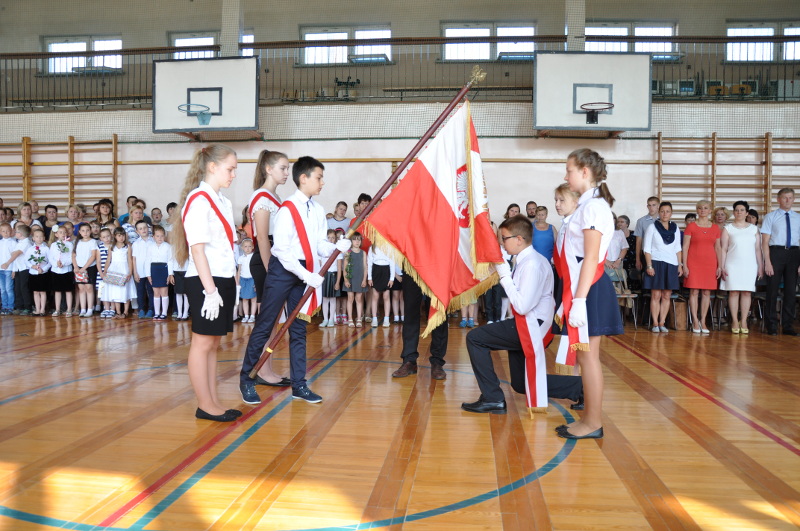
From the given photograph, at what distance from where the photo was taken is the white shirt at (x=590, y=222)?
3283 millimetres

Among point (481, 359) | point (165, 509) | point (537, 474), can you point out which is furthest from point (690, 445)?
point (165, 509)

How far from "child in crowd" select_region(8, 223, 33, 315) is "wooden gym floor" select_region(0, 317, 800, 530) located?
15.2 feet

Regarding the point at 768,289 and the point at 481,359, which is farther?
the point at 768,289

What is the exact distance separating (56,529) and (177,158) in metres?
9.48

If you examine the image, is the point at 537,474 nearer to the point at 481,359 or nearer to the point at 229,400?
the point at 481,359

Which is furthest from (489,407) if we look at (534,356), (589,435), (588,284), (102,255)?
(102,255)

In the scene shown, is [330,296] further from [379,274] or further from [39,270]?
Answer: [39,270]

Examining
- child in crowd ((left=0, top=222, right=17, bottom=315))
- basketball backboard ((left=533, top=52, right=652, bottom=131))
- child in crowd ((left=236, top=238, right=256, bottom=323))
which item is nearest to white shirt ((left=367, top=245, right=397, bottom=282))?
child in crowd ((left=236, top=238, right=256, bottom=323))

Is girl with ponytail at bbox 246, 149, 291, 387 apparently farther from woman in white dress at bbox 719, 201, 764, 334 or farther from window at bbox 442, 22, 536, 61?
window at bbox 442, 22, 536, 61

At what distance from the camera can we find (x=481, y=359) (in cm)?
399

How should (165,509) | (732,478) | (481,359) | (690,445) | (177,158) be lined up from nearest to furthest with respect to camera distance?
(165,509) → (732,478) → (690,445) → (481,359) → (177,158)

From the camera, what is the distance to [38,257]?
922cm

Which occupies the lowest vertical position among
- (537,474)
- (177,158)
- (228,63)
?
(537,474)

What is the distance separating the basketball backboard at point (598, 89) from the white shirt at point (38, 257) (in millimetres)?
7591
